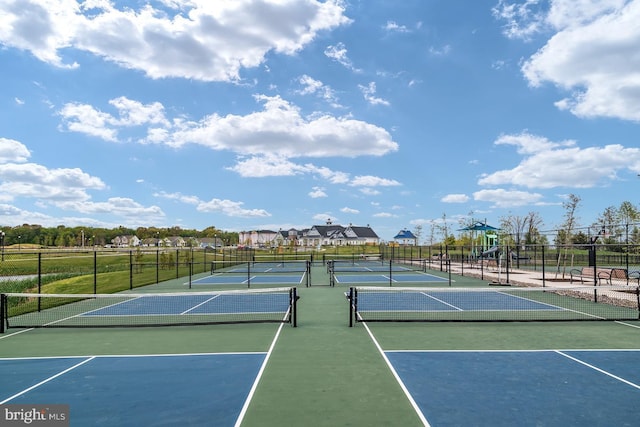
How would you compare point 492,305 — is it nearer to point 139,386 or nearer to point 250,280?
point 139,386

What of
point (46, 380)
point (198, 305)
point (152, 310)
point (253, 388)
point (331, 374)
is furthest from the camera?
point (198, 305)

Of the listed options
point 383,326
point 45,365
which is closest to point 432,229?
point 383,326

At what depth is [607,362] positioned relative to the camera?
8469 millimetres

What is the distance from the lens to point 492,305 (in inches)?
627

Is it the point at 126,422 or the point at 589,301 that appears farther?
the point at 589,301

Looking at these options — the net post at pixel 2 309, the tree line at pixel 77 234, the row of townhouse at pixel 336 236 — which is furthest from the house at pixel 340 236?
the net post at pixel 2 309

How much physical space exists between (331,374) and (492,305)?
33.6 ft

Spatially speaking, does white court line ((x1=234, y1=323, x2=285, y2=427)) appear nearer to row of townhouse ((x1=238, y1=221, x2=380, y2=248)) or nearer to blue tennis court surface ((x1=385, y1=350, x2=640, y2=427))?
blue tennis court surface ((x1=385, y1=350, x2=640, y2=427))

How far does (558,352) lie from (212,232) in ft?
510

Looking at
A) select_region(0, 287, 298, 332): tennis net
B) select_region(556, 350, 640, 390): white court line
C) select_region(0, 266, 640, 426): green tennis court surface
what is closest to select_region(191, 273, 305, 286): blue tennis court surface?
select_region(0, 287, 298, 332): tennis net

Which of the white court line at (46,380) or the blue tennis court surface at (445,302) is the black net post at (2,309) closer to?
the white court line at (46,380)

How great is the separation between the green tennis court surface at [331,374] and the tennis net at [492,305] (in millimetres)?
1049

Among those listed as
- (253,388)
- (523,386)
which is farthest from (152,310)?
(523,386)

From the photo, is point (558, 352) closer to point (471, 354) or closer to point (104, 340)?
point (471, 354)
